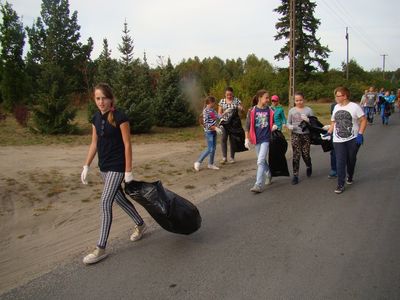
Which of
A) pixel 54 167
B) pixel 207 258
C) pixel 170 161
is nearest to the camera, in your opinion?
pixel 207 258

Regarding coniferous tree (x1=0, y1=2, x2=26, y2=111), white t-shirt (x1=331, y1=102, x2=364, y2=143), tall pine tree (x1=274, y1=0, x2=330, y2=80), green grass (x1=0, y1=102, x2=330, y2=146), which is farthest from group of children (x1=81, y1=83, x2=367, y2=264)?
tall pine tree (x1=274, y1=0, x2=330, y2=80)

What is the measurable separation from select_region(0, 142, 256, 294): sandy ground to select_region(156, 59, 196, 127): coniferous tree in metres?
6.19

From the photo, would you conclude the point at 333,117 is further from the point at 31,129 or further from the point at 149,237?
the point at 31,129

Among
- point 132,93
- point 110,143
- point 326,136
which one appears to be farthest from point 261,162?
point 132,93

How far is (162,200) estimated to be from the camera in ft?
13.6

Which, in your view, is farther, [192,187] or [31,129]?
[31,129]

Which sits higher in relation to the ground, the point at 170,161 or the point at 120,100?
the point at 120,100

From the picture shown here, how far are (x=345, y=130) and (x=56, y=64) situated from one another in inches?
587

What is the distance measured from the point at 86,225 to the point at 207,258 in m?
2.02

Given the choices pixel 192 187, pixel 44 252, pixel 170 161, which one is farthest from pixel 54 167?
pixel 44 252

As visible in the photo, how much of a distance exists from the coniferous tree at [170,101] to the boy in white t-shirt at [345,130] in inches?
469

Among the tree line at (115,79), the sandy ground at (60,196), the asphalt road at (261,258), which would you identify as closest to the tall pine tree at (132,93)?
the tree line at (115,79)

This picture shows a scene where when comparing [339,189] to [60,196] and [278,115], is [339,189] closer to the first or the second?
[278,115]

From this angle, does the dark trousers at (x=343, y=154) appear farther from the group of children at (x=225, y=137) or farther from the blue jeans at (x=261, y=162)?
the blue jeans at (x=261, y=162)
